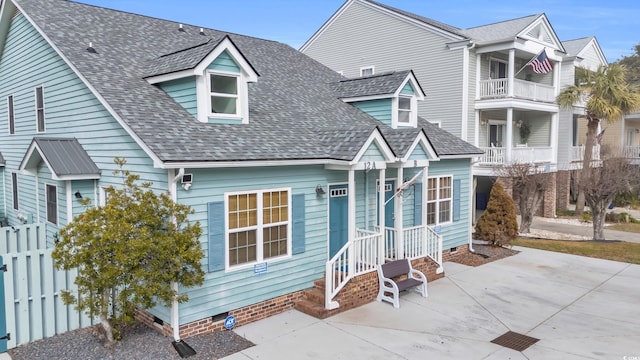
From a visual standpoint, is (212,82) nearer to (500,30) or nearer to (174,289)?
(174,289)

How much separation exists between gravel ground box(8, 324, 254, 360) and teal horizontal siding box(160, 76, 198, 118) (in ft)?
14.4

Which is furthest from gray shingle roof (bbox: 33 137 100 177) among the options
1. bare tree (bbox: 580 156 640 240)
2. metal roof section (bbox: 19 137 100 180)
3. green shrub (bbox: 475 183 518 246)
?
bare tree (bbox: 580 156 640 240)

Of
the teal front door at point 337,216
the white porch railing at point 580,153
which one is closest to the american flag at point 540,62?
the white porch railing at point 580,153

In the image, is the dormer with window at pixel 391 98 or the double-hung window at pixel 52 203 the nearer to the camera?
the double-hung window at pixel 52 203

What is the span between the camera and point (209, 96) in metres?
9.63

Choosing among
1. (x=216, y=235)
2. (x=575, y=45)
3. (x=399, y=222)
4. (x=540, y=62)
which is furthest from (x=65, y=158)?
(x=575, y=45)

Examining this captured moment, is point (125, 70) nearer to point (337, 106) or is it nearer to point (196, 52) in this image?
point (196, 52)

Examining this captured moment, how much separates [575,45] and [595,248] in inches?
741

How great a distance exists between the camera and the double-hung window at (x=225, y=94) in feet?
32.7


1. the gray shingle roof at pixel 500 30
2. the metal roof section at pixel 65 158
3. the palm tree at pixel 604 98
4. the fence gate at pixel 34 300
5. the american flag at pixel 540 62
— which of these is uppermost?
the gray shingle roof at pixel 500 30

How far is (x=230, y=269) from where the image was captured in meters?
8.96

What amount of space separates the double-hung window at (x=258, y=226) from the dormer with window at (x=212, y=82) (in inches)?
73.3

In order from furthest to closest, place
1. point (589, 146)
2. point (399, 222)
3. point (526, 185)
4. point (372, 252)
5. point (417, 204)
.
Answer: point (589, 146), point (526, 185), point (417, 204), point (399, 222), point (372, 252)

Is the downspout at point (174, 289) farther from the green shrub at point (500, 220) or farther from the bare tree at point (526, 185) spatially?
the bare tree at point (526, 185)
